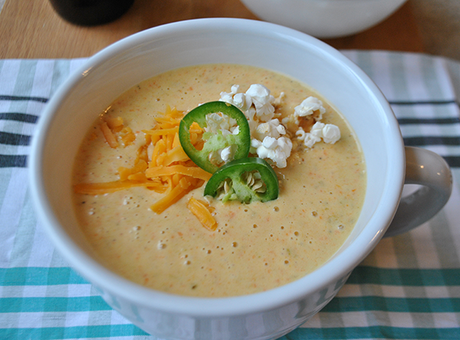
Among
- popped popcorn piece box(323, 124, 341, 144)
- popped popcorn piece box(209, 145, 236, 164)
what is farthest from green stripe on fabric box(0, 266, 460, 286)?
popped popcorn piece box(209, 145, 236, 164)

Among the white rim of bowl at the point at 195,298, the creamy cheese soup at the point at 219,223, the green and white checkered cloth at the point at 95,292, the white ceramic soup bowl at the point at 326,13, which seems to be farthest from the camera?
the white ceramic soup bowl at the point at 326,13

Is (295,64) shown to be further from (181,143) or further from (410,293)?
(410,293)

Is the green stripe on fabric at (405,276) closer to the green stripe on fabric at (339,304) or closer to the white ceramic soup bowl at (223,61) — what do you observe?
the green stripe on fabric at (339,304)

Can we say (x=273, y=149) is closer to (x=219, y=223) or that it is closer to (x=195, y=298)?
(x=219, y=223)

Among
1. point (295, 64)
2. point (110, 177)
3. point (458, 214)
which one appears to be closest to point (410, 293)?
point (458, 214)

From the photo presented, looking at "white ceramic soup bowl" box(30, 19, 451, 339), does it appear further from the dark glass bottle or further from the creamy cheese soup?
the dark glass bottle

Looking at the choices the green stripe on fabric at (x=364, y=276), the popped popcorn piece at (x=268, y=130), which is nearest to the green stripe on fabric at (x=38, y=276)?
the green stripe on fabric at (x=364, y=276)

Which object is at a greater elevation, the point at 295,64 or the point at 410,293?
the point at 295,64
